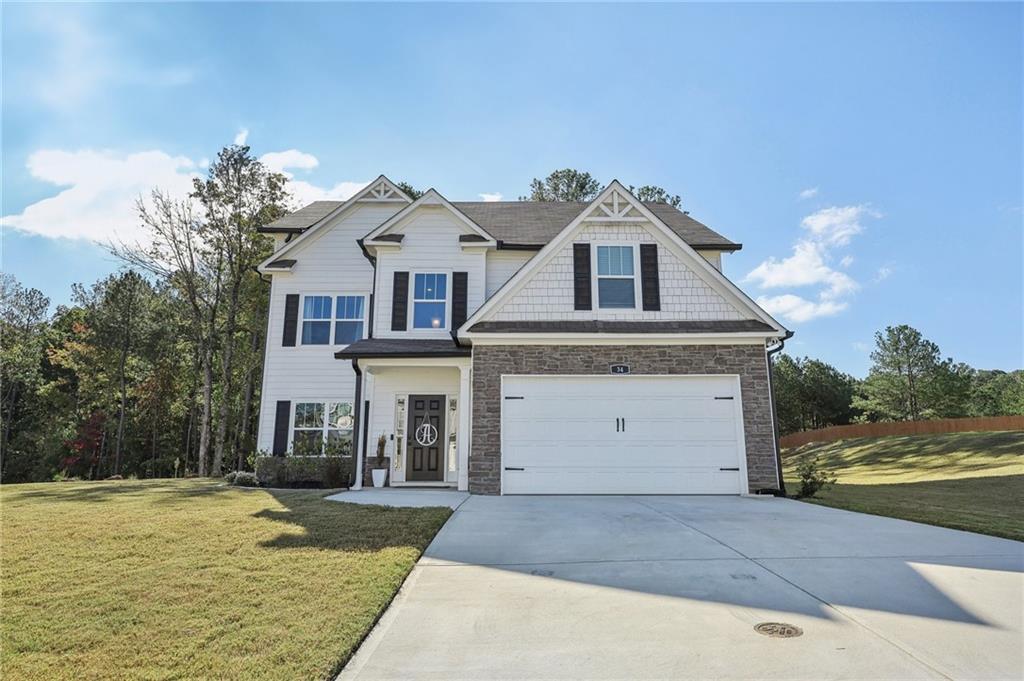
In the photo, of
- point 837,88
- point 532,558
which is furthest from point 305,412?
point 837,88

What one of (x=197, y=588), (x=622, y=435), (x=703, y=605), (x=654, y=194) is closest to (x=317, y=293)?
(x=622, y=435)

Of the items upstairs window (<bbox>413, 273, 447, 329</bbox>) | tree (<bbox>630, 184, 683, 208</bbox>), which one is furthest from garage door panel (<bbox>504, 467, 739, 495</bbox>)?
tree (<bbox>630, 184, 683, 208</bbox>)

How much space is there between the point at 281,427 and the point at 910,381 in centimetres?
4967

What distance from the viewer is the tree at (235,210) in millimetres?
20938

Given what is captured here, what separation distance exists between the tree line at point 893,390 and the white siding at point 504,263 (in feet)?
111

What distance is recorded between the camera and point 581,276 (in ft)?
37.6

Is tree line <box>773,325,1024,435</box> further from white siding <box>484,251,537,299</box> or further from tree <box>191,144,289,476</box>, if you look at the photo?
tree <box>191,144,289,476</box>

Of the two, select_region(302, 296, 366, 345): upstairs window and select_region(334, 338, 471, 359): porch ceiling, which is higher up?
select_region(302, 296, 366, 345): upstairs window

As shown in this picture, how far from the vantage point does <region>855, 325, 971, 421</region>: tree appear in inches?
1586

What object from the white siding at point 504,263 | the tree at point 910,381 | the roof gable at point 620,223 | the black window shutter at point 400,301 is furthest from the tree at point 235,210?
the tree at point 910,381

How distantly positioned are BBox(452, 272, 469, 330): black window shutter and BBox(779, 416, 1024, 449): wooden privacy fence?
31.3m

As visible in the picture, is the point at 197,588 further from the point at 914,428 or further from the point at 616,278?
the point at 914,428

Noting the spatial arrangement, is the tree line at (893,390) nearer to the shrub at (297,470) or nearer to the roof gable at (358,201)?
the roof gable at (358,201)

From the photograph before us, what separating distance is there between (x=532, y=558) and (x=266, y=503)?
559 centimetres
